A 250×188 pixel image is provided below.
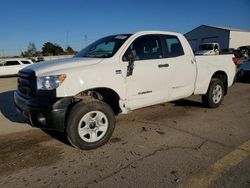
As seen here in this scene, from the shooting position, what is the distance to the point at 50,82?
13.8ft

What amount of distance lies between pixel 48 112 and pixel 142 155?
1.57m

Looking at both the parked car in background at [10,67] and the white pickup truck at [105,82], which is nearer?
the white pickup truck at [105,82]

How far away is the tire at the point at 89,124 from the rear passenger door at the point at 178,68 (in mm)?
1758

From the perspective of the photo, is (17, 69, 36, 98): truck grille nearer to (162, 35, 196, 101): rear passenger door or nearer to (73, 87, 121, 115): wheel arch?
(73, 87, 121, 115): wheel arch

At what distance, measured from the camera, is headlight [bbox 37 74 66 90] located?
419 cm

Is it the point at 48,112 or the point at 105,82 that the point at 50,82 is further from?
the point at 105,82

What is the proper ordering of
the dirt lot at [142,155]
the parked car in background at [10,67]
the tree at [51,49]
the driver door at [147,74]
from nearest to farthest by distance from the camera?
the dirt lot at [142,155] < the driver door at [147,74] < the parked car in background at [10,67] < the tree at [51,49]

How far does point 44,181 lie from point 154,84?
2812mm

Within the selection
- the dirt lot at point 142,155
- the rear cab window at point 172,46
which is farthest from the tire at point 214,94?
the rear cab window at point 172,46

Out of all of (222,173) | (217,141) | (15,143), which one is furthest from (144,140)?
(15,143)

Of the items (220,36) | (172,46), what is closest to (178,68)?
(172,46)

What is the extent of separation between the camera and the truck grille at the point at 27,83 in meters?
4.33

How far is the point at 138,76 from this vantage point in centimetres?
505

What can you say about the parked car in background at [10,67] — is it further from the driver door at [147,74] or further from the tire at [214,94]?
the driver door at [147,74]
